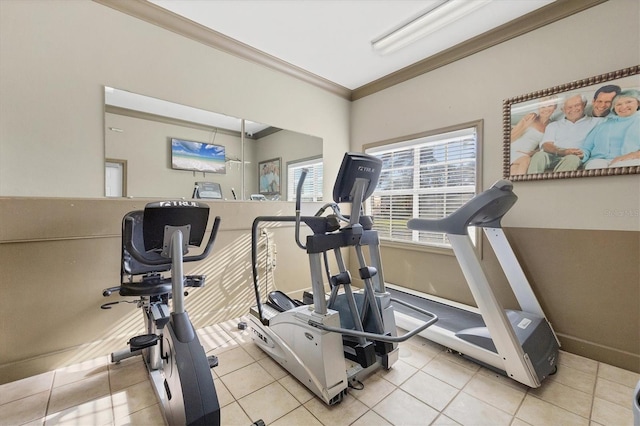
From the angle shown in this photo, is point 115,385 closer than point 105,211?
Yes

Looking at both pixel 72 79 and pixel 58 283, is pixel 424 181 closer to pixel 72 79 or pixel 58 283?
pixel 72 79

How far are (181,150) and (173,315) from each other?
1742 mm

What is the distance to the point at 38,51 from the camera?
1.88 metres

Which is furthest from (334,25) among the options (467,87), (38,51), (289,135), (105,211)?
(105,211)

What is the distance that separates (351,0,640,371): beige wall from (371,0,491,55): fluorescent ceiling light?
671 millimetres

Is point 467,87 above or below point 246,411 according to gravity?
above

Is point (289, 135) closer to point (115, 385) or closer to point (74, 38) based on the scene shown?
point (74, 38)

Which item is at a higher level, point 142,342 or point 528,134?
point 528,134

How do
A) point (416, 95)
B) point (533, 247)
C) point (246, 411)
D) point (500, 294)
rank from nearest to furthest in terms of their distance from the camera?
point (246, 411) → point (533, 247) → point (500, 294) → point (416, 95)

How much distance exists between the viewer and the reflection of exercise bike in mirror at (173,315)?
119 centimetres

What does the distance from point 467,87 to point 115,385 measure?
403cm

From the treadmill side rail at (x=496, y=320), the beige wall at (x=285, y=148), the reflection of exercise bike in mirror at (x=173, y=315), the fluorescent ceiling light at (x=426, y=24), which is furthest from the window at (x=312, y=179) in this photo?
the treadmill side rail at (x=496, y=320)

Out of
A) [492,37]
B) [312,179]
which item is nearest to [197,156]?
[312,179]

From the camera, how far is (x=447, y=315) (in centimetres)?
259
